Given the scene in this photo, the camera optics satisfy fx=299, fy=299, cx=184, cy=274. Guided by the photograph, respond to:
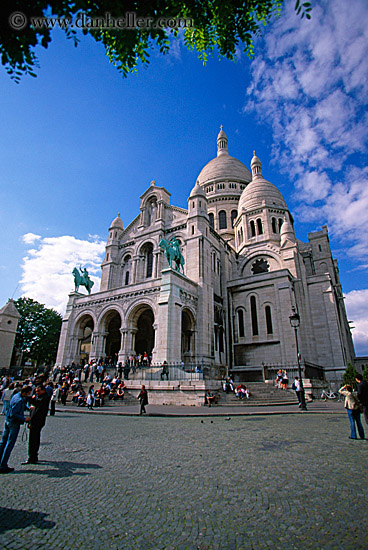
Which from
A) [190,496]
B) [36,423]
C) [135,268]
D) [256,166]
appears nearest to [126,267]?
[135,268]

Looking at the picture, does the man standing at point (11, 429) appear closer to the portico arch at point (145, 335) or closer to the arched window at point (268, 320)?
the portico arch at point (145, 335)

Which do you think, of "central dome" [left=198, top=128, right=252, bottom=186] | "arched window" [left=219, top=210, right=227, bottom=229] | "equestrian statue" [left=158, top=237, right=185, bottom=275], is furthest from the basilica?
"central dome" [left=198, top=128, right=252, bottom=186]

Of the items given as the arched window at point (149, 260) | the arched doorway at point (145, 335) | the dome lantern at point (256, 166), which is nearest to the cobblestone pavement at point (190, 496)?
the arched doorway at point (145, 335)

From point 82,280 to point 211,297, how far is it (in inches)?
515

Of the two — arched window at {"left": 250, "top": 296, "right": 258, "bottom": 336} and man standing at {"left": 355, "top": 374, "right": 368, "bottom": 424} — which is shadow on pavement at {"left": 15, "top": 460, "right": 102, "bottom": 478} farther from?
arched window at {"left": 250, "top": 296, "right": 258, "bottom": 336}

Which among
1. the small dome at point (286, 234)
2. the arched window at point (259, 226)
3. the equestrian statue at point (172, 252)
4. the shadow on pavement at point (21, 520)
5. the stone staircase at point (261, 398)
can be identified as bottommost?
the shadow on pavement at point (21, 520)

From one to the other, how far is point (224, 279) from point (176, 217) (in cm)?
789

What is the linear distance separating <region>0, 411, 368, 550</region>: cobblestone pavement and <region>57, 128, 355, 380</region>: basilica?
1411 centimetres

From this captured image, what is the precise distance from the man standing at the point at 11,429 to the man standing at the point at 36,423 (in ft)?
0.61

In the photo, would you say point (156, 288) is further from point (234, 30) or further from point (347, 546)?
point (347, 546)

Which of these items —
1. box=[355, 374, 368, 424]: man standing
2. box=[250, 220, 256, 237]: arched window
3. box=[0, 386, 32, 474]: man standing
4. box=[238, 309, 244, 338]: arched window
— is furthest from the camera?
box=[250, 220, 256, 237]: arched window

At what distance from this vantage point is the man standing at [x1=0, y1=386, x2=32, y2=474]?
4752mm

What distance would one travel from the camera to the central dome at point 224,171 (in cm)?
4481

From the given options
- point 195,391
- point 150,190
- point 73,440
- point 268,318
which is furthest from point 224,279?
point 73,440
